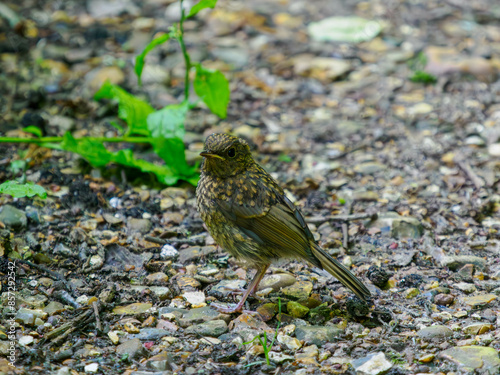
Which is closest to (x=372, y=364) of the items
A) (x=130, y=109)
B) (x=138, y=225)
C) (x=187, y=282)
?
(x=187, y=282)

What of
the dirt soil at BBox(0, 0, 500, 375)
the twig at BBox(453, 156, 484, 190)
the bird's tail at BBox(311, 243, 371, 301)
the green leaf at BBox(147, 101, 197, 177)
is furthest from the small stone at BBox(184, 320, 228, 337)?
the twig at BBox(453, 156, 484, 190)

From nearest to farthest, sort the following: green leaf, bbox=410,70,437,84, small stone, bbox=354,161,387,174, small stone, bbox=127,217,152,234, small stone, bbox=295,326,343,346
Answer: small stone, bbox=295,326,343,346 → small stone, bbox=127,217,152,234 → small stone, bbox=354,161,387,174 → green leaf, bbox=410,70,437,84

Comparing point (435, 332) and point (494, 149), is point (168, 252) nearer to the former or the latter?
point (435, 332)

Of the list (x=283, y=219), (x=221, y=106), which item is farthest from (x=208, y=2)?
(x=283, y=219)

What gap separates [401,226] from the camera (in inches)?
205

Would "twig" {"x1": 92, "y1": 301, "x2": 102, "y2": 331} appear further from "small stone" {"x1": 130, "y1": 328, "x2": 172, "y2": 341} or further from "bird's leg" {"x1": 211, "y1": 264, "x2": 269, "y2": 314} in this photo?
"bird's leg" {"x1": 211, "y1": 264, "x2": 269, "y2": 314}

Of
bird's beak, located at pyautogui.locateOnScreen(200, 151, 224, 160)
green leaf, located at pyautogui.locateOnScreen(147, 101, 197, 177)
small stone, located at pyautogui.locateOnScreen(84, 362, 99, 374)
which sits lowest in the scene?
small stone, located at pyautogui.locateOnScreen(84, 362, 99, 374)

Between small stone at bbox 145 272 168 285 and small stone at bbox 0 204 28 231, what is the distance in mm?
1188

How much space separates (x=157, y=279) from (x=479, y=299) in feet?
7.93

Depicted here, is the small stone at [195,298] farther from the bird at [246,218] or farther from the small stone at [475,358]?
the small stone at [475,358]

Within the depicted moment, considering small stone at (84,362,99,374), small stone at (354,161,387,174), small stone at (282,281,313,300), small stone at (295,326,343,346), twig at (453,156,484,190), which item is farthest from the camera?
small stone at (354,161,387,174)

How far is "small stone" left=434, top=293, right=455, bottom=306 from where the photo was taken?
169 inches

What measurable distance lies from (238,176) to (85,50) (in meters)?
4.35

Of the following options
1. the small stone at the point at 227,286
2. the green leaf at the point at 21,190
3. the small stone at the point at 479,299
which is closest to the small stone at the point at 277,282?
the small stone at the point at 227,286
